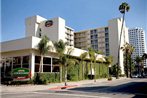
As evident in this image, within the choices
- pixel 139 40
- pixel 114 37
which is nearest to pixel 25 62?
pixel 114 37

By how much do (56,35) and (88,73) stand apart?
22.3 m

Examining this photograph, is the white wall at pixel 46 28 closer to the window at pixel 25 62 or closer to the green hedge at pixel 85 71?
the green hedge at pixel 85 71

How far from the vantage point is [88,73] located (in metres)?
56.0

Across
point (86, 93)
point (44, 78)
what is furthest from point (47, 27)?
Answer: point (86, 93)

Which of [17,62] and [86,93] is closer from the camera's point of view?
[86,93]

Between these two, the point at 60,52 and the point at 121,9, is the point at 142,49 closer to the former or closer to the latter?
the point at 121,9

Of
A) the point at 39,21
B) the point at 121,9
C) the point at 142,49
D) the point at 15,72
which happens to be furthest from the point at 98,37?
the point at 15,72

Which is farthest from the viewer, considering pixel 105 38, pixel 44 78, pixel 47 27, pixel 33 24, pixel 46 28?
pixel 105 38

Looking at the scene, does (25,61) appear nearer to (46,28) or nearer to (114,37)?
(46,28)

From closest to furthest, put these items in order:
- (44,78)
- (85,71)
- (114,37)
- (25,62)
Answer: (44,78), (25,62), (85,71), (114,37)

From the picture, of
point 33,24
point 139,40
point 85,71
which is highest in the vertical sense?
point 139,40

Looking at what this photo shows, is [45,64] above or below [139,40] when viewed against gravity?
below

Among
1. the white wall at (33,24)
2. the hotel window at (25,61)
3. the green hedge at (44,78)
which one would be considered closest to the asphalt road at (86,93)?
the green hedge at (44,78)

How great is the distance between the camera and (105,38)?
10138 cm
